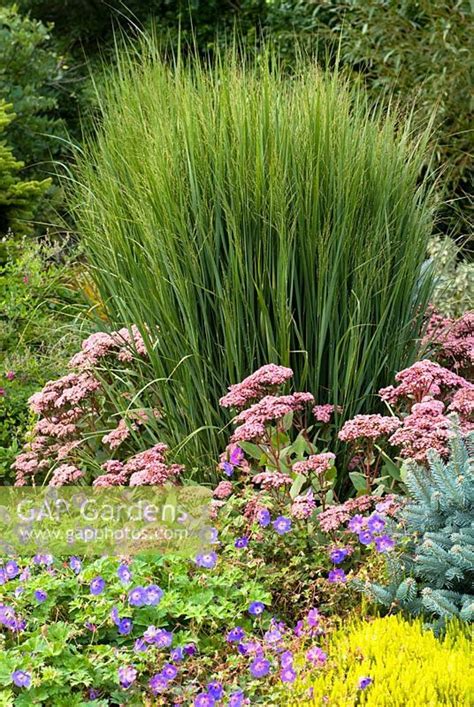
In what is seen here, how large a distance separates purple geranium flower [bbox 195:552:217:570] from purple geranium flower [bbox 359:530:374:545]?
0.39 m

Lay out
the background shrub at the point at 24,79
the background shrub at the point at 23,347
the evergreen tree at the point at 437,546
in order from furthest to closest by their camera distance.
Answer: the background shrub at the point at 24,79
the background shrub at the point at 23,347
the evergreen tree at the point at 437,546

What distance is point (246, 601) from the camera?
7.64 ft

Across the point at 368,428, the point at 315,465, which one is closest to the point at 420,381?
the point at 368,428

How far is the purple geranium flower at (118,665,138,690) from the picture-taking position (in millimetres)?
2037

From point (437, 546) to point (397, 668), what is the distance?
37 cm

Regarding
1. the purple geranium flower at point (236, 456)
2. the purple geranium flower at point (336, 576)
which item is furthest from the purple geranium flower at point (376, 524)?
the purple geranium flower at point (236, 456)

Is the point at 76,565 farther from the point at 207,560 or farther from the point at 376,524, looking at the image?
the point at 376,524

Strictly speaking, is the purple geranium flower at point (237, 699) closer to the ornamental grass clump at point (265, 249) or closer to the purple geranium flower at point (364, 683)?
the purple geranium flower at point (364, 683)

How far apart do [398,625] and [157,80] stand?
2.39 meters

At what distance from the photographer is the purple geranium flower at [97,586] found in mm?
2270

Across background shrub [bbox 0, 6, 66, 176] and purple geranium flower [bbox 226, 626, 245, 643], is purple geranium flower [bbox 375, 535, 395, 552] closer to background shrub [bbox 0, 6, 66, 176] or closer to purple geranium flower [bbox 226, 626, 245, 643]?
purple geranium flower [bbox 226, 626, 245, 643]

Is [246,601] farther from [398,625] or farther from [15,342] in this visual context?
[15,342]

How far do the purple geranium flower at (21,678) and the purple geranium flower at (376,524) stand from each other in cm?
93

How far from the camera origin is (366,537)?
2359 millimetres
